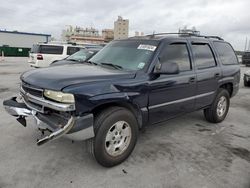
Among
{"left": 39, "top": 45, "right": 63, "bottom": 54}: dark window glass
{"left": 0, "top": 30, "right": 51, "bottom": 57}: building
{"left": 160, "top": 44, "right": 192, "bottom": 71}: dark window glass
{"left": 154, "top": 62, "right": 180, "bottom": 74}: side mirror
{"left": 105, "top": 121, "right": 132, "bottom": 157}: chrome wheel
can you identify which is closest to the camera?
{"left": 105, "top": 121, "right": 132, "bottom": 157}: chrome wheel

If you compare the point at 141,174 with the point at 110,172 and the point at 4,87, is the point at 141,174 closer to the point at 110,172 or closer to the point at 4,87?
the point at 110,172

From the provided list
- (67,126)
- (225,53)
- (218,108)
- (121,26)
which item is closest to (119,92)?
(67,126)

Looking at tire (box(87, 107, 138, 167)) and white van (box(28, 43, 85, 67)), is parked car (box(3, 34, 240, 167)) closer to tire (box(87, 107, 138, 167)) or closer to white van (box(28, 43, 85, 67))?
tire (box(87, 107, 138, 167))

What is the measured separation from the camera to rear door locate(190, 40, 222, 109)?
15.3ft

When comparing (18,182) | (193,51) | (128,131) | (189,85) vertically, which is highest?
(193,51)

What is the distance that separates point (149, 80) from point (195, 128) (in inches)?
83.2

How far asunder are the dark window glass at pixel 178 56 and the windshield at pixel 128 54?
242 millimetres

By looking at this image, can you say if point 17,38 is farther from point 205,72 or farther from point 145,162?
point 145,162

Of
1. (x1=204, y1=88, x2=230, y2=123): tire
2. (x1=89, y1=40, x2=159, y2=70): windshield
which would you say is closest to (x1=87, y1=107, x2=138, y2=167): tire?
(x1=89, y1=40, x2=159, y2=70): windshield

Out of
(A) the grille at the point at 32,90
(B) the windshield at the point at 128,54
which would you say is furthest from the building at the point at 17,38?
(A) the grille at the point at 32,90

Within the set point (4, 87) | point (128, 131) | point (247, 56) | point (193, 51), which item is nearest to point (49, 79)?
point (128, 131)

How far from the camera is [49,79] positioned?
3.12 meters

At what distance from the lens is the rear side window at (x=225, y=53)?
5.42 metres

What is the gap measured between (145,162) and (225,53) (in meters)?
3.44
